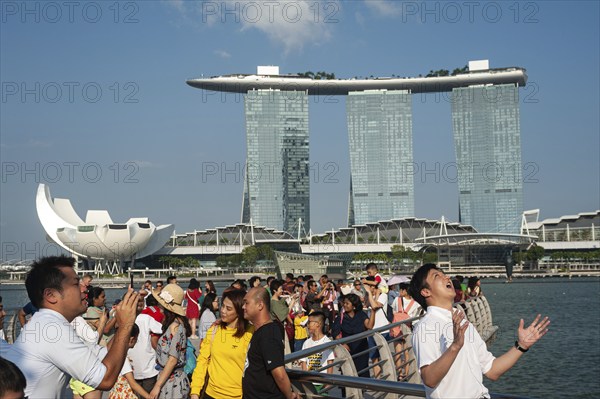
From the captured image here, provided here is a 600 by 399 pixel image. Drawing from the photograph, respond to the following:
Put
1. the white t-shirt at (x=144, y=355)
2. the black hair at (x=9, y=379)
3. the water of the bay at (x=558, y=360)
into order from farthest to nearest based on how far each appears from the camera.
Result: the water of the bay at (x=558, y=360) < the white t-shirt at (x=144, y=355) < the black hair at (x=9, y=379)

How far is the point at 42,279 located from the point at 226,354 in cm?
166

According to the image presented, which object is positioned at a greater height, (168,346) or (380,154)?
(380,154)

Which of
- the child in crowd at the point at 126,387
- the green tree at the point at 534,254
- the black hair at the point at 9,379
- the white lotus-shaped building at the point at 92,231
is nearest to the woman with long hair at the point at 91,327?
→ the child in crowd at the point at 126,387

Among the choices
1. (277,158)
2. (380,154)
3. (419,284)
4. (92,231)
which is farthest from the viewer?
(380,154)

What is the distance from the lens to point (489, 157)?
115562 mm

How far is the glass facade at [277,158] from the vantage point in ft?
375

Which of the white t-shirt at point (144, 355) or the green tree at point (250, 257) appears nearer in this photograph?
the white t-shirt at point (144, 355)

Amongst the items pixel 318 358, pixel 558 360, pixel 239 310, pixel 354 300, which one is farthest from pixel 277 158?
pixel 239 310

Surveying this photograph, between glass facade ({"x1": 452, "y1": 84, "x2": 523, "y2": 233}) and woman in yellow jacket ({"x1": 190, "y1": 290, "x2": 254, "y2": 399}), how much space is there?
113 metres

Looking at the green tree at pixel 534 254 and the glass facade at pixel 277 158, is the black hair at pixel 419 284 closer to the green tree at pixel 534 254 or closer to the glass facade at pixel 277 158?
the green tree at pixel 534 254

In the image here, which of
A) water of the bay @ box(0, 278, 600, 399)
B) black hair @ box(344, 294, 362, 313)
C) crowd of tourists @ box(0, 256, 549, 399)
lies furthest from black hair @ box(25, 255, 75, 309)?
water of the bay @ box(0, 278, 600, 399)

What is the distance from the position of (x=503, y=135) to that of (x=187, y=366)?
115203 millimetres

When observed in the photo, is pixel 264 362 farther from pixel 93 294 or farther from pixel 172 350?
pixel 93 294

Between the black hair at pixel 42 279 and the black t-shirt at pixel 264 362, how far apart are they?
1222 mm
